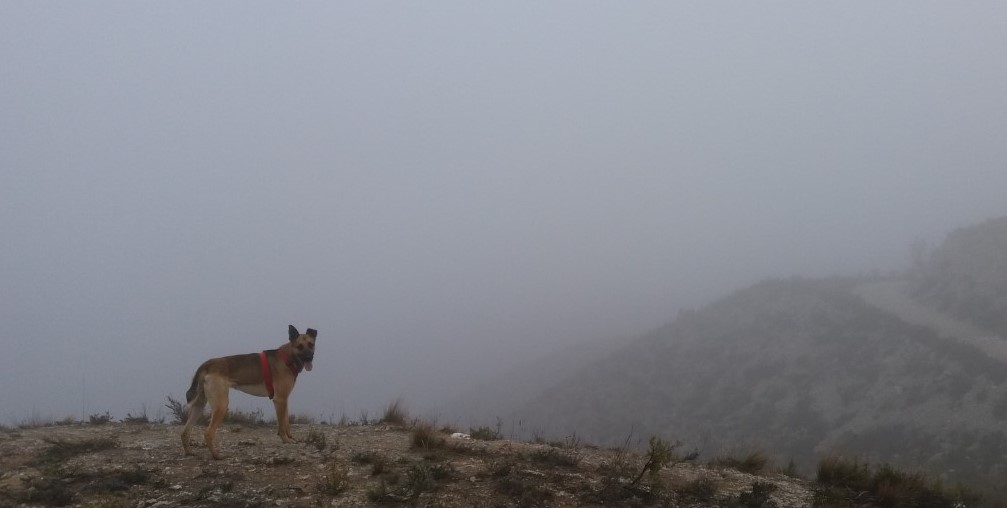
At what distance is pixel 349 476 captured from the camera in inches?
332

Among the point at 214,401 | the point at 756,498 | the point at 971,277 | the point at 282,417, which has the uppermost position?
the point at 971,277

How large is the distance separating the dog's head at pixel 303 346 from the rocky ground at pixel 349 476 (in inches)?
51.5

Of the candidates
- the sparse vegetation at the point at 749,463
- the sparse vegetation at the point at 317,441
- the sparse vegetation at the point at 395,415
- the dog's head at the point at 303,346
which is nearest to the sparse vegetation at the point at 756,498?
the sparse vegetation at the point at 749,463

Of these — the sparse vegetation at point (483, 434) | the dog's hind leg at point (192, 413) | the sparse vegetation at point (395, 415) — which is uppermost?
the dog's hind leg at point (192, 413)

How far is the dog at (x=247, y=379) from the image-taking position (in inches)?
352

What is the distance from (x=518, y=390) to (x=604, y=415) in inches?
1009

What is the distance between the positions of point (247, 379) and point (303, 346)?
3.02 feet

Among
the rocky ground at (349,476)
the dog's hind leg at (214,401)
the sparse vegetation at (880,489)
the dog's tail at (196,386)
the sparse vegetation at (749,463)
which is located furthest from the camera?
the sparse vegetation at (749,463)

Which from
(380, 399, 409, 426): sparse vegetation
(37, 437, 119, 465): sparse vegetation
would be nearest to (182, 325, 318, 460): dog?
(37, 437, 119, 465): sparse vegetation

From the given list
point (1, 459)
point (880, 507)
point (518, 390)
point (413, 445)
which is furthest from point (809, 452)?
point (518, 390)

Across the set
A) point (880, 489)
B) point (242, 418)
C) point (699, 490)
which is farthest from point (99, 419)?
point (880, 489)

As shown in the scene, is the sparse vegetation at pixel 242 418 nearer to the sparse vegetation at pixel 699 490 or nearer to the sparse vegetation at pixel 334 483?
the sparse vegetation at pixel 334 483

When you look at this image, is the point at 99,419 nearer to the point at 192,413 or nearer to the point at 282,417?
the point at 192,413

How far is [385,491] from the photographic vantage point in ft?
25.2
